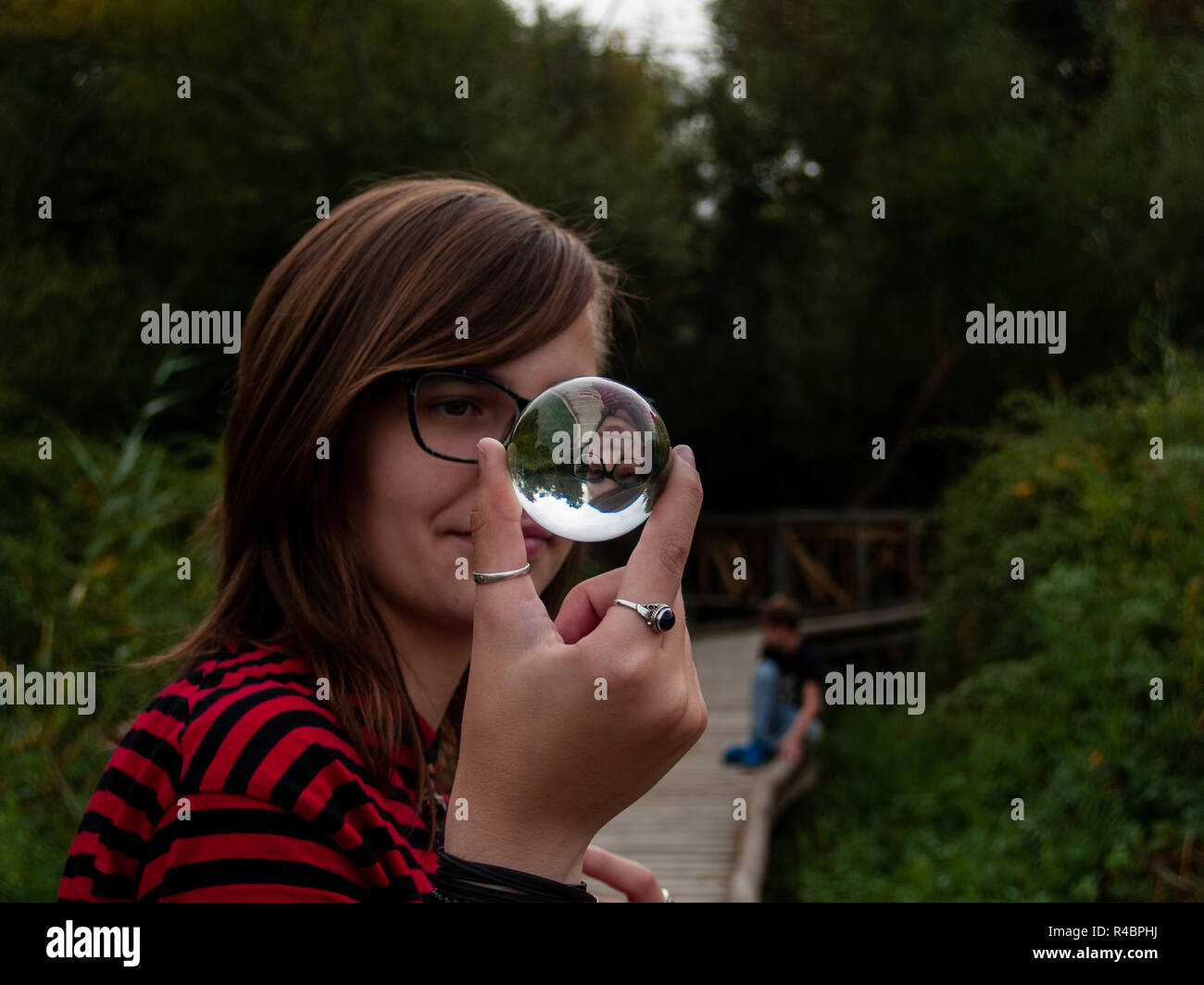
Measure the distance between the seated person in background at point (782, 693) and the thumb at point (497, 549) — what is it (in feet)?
22.4

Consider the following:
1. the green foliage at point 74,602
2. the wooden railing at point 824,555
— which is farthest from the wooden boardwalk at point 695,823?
the wooden railing at point 824,555

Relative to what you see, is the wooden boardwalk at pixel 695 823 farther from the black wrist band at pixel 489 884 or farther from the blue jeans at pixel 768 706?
the black wrist band at pixel 489 884

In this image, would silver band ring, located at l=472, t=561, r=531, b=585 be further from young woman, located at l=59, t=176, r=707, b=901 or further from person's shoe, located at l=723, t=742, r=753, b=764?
person's shoe, located at l=723, t=742, r=753, b=764

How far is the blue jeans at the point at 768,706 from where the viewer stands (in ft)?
25.2

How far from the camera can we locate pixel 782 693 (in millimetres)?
7875

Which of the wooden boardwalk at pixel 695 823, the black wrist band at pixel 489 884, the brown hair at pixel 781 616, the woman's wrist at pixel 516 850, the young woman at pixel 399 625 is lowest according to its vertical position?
the wooden boardwalk at pixel 695 823

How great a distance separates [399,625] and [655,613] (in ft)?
1.91

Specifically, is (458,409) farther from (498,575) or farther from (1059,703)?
(1059,703)

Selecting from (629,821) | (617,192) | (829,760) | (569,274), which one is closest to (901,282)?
(617,192)

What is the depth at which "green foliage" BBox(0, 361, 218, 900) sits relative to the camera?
166 inches

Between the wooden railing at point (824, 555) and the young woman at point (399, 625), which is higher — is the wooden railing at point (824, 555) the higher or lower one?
the lower one

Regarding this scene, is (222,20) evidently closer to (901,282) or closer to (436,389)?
(901,282)

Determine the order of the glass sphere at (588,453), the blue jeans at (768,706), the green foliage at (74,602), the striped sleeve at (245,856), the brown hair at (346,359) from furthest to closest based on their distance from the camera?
the blue jeans at (768,706)
the green foliage at (74,602)
the brown hair at (346,359)
the glass sphere at (588,453)
the striped sleeve at (245,856)
